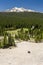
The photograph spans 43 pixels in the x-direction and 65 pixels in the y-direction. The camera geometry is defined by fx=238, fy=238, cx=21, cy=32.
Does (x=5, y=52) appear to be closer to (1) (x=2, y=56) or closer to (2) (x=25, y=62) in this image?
(1) (x=2, y=56)

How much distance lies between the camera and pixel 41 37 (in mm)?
16031

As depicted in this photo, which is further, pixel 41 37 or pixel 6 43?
pixel 41 37

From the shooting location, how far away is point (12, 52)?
12.0 metres

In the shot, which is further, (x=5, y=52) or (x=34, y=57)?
(x=5, y=52)

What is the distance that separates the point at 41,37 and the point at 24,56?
16.5 ft

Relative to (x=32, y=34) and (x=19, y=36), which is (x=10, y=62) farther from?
(x=32, y=34)

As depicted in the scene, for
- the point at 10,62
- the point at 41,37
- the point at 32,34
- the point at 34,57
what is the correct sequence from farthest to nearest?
the point at 32,34, the point at 41,37, the point at 34,57, the point at 10,62

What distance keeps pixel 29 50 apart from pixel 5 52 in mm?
1324

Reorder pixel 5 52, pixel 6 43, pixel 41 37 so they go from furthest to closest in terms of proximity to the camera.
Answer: pixel 41 37 → pixel 6 43 → pixel 5 52

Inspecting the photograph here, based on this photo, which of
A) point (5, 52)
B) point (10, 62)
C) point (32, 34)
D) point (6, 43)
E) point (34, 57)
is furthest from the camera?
point (32, 34)

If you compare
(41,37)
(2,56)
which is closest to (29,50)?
(2,56)

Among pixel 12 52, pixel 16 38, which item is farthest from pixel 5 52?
pixel 16 38

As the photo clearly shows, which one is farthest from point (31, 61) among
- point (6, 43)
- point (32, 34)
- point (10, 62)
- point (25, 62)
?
point (32, 34)

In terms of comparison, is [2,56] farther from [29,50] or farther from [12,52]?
[29,50]
